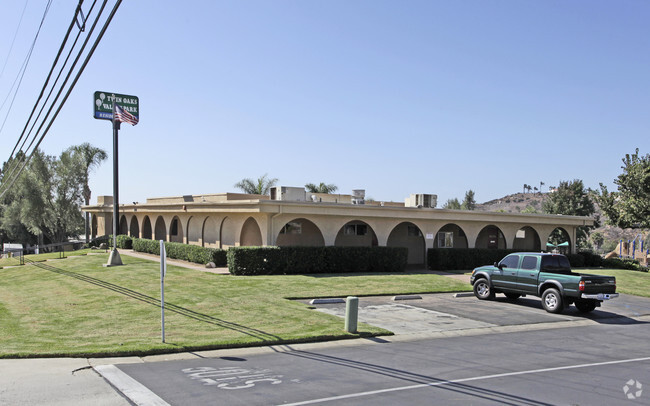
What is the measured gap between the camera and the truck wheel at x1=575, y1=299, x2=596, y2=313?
59.2 ft

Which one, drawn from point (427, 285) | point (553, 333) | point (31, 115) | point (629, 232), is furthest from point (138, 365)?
point (629, 232)

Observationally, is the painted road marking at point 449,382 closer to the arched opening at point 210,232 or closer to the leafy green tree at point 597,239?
the arched opening at point 210,232

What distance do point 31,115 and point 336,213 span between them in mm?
15332

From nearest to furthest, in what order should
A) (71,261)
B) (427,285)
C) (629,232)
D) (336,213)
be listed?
(427,285)
(336,213)
(71,261)
(629,232)

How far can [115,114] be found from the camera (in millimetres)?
27547

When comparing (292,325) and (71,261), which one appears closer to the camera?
(292,325)

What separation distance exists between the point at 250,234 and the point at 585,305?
17.0 meters

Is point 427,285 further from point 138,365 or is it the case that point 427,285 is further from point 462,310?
point 138,365

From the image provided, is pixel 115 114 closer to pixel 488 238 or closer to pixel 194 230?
pixel 194 230

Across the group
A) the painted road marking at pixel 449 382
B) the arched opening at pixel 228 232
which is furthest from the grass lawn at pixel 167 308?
the arched opening at pixel 228 232

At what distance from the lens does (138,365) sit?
10008 millimetres

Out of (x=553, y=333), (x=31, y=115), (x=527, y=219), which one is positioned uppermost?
(x=31, y=115)

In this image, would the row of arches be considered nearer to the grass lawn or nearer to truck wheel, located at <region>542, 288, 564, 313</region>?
the grass lawn

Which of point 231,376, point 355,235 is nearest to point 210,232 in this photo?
point 355,235
